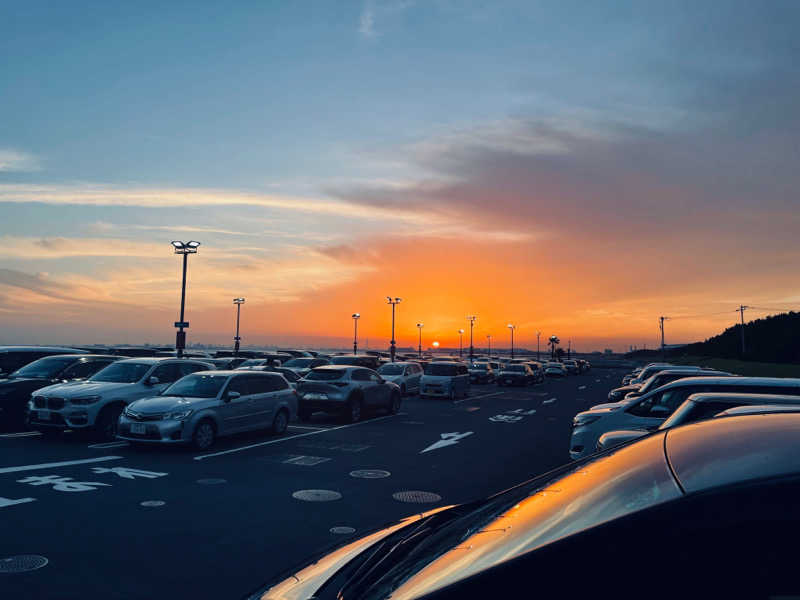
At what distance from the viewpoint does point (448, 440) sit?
47.2ft

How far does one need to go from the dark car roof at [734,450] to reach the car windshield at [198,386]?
12.1 meters

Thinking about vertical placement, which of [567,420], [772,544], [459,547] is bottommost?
[567,420]

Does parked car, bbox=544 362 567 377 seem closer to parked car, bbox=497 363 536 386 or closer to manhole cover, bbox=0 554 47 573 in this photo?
parked car, bbox=497 363 536 386

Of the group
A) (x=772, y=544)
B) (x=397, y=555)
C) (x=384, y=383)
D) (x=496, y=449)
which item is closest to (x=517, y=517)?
(x=397, y=555)

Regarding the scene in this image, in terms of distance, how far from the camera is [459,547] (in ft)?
7.88

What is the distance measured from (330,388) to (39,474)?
8.90 meters

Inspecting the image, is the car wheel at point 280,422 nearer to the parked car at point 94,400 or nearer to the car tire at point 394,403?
the parked car at point 94,400

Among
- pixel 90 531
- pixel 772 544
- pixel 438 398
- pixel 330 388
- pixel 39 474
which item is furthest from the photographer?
pixel 438 398

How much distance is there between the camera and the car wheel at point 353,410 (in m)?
17.6

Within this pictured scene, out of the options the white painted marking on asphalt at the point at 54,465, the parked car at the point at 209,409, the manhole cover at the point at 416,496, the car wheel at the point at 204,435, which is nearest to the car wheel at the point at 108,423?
the parked car at the point at 209,409

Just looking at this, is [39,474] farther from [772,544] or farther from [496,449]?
[772,544]

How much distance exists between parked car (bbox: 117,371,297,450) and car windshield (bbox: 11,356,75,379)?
14.2ft

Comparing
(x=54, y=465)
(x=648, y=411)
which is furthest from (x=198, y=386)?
(x=648, y=411)

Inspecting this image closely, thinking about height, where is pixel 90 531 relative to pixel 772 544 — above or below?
below
